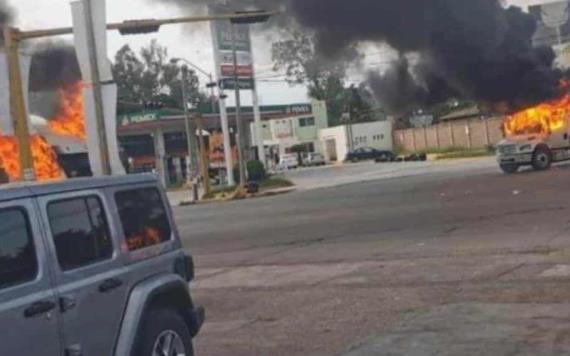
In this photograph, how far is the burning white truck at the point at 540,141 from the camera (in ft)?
117

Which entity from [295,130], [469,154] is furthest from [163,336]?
[295,130]

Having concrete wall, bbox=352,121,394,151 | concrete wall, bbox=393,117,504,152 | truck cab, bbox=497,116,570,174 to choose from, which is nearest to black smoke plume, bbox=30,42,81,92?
truck cab, bbox=497,116,570,174

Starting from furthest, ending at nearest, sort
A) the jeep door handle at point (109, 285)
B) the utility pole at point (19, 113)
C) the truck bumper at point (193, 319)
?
the utility pole at point (19, 113), the truck bumper at point (193, 319), the jeep door handle at point (109, 285)

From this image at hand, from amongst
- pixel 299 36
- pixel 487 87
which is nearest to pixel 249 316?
pixel 299 36

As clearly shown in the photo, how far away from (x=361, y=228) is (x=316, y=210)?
7407 millimetres

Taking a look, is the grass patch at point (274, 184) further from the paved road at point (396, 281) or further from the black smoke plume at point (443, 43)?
the paved road at point (396, 281)

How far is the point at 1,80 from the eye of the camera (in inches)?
642

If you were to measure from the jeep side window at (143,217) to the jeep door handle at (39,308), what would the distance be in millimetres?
979

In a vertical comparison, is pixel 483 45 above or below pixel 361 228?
above

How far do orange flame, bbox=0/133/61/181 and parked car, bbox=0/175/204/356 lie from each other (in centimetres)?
1311

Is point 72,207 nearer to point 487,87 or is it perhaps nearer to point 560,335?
point 560,335

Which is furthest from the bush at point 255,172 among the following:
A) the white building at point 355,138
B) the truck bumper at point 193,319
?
the truck bumper at point 193,319

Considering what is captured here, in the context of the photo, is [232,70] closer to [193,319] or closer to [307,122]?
[193,319]

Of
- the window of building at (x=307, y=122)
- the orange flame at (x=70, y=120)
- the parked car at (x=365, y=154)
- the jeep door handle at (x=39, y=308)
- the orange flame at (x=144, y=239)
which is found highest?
the window of building at (x=307, y=122)
